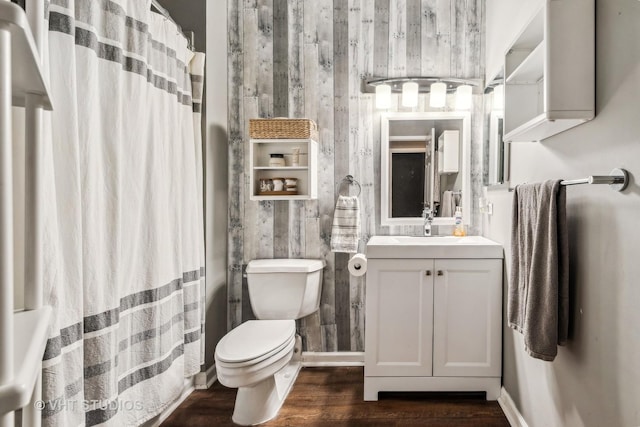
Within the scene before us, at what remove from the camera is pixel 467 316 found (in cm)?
224

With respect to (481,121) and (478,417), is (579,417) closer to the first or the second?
(478,417)

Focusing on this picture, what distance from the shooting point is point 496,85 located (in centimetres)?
244

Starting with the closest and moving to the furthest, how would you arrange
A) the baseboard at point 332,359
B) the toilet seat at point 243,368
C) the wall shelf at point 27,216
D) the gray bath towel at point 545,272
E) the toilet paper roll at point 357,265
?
the wall shelf at point 27,216 → the gray bath towel at point 545,272 → the toilet seat at point 243,368 → the toilet paper roll at point 357,265 → the baseboard at point 332,359

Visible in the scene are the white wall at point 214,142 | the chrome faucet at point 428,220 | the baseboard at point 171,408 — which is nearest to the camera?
the baseboard at point 171,408

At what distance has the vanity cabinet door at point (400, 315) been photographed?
88.4 inches

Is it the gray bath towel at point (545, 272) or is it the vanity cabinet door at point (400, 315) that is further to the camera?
the vanity cabinet door at point (400, 315)

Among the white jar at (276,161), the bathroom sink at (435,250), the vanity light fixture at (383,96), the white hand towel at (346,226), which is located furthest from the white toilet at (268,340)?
the vanity light fixture at (383,96)

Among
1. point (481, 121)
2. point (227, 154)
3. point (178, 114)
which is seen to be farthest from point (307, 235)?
point (481, 121)

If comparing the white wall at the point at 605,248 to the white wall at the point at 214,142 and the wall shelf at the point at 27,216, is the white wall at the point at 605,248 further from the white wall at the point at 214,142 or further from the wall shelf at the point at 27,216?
the white wall at the point at 214,142

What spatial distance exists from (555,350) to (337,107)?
1.94 m

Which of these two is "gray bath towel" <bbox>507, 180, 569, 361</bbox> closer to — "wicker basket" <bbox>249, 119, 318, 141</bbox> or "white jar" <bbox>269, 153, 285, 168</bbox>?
"wicker basket" <bbox>249, 119, 318, 141</bbox>

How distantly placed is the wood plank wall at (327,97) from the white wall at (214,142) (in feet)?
0.24

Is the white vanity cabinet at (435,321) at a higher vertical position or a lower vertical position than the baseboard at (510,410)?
higher
